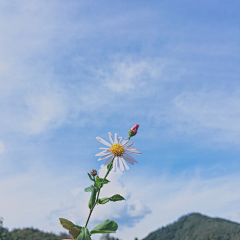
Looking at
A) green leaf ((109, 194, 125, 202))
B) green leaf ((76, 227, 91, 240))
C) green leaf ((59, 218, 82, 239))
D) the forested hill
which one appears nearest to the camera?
green leaf ((76, 227, 91, 240))

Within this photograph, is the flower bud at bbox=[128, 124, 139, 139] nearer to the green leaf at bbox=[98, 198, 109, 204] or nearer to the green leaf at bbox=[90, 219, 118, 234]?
the green leaf at bbox=[98, 198, 109, 204]

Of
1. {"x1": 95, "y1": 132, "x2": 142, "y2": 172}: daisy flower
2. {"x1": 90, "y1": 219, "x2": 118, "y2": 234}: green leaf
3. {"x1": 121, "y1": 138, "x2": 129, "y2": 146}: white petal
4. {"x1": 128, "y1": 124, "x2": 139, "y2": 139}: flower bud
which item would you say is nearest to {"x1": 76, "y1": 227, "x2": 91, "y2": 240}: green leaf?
{"x1": 90, "y1": 219, "x2": 118, "y2": 234}: green leaf

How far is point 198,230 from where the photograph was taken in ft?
73.4

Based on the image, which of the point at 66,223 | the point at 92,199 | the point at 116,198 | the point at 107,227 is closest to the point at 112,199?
the point at 116,198

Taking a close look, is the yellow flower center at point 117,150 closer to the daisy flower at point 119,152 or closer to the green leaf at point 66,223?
the daisy flower at point 119,152

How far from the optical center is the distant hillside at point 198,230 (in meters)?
19.8

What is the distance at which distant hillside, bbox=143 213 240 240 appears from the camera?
65.0ft

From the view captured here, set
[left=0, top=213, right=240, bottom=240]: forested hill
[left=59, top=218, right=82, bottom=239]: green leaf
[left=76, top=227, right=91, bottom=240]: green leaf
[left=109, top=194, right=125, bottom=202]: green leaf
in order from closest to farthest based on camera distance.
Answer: [left=76, top=227, right=91, bottom=240]: green leaf, [left=109, top=194, right=125, bottom=202]: green leaf, [left=59, top=218, right=82, bottom=239]: green leaf, [left=0, top=213, right=240, bottom=240]: forested hill

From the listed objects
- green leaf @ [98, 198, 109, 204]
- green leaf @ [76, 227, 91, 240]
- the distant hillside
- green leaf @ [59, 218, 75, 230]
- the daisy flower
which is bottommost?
green leaf @ [76, 227, 91, 240]

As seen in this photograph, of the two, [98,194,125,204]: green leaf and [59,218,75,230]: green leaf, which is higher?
[98,194,125,204]: green leaf

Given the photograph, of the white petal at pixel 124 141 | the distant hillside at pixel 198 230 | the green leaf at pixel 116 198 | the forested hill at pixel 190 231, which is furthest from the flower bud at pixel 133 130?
the distant hillside at pixel 198 230

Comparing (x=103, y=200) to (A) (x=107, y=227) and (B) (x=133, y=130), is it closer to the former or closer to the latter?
(A) (x=107, y=227)

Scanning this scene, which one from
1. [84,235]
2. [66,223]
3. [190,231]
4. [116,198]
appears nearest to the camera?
[84,235]

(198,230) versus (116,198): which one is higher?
(198,230)
